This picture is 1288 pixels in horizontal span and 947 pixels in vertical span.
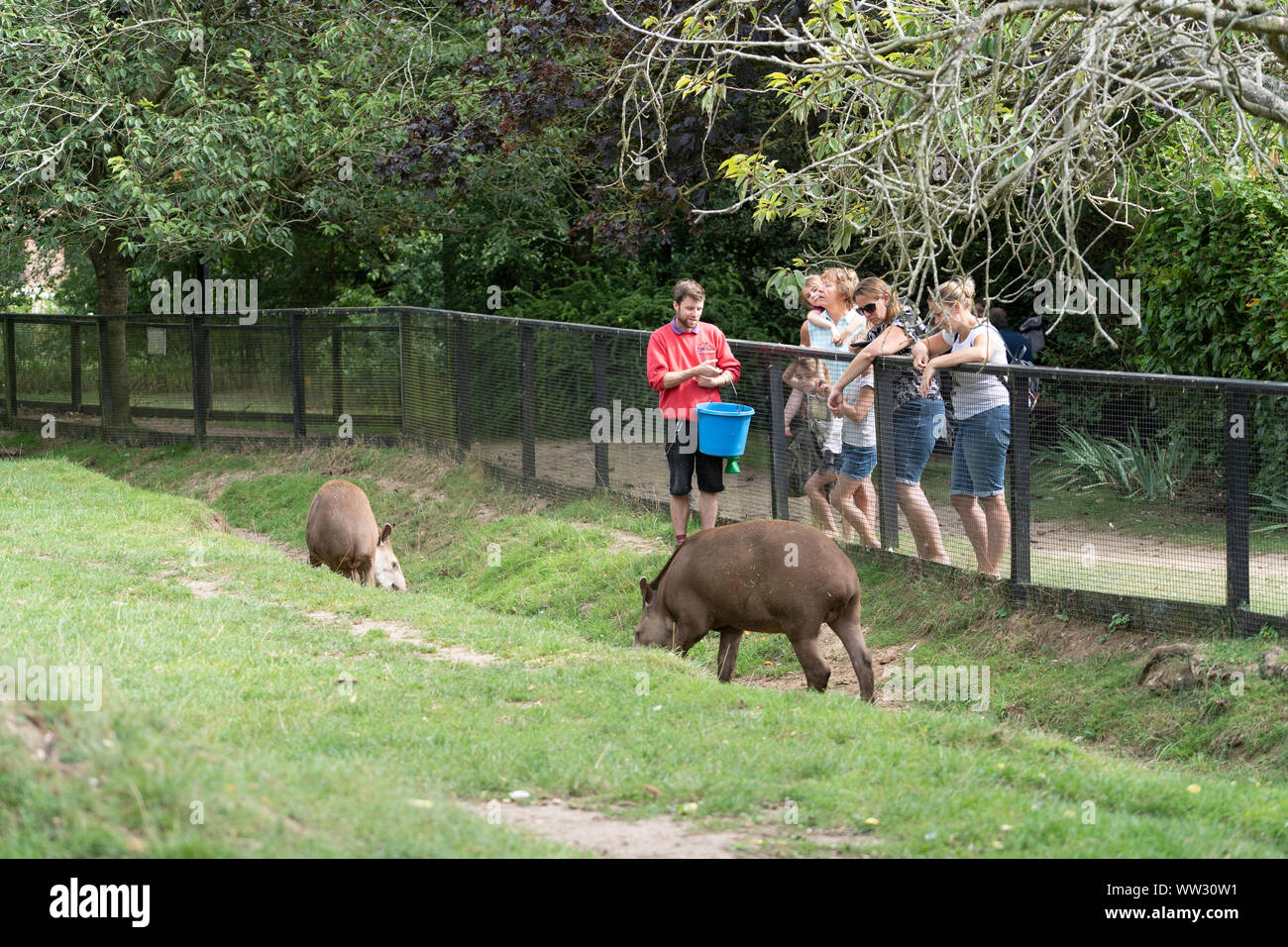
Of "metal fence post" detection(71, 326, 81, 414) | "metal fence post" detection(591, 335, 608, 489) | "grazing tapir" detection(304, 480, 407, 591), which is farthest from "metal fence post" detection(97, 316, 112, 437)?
"metal fence post" detection(591, 335, 608, 489)

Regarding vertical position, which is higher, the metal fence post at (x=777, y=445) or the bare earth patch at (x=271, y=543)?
the metal fence post at (x=777, y=445)

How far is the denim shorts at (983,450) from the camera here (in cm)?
903

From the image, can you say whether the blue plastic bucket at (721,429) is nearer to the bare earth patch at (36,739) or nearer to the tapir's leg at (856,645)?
the tapir's leg at (856,645)

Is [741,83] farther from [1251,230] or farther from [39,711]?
[39,711]

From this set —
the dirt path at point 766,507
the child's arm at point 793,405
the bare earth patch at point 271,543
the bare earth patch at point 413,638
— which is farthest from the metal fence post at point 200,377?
the child's arm at point 793,405

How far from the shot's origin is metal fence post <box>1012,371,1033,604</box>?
8.95 metres

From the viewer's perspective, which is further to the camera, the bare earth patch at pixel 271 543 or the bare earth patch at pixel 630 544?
Result: the bare earth patch at pixel 271 543

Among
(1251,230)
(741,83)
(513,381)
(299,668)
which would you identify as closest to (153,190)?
(513,381)

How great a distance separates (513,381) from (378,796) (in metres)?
10.1

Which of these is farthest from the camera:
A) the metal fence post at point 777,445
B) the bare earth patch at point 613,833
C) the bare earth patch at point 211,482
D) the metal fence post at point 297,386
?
the metal fence post at point 297,386

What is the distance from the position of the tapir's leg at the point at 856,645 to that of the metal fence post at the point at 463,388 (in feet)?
27.1

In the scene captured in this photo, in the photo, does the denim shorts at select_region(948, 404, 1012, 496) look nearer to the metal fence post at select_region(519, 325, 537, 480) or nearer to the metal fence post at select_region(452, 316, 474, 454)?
the metal fence post at select_region(519, 325, 537, 480)

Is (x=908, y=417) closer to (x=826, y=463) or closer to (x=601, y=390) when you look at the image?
(x=826, y=463)

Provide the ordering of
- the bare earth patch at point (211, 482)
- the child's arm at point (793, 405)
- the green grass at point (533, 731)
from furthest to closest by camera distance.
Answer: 1. the bare earth patch at point (211, 482)
2. the child's arm at point (793, 405)
3. the green grass at point (533, 731)
